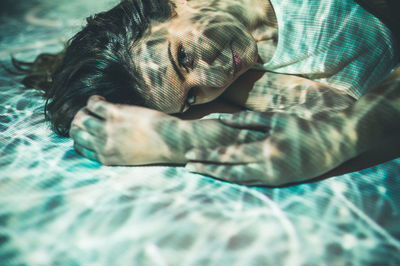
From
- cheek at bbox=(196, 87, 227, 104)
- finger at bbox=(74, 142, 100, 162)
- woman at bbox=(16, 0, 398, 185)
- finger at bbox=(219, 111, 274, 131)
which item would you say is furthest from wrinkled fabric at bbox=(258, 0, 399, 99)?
finger at bbox=(74, 142, 100, 162)

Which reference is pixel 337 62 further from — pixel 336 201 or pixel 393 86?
pixel 336 201

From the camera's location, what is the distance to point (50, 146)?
130cm

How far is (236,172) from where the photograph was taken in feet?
3.07

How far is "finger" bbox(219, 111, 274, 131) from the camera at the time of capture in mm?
952

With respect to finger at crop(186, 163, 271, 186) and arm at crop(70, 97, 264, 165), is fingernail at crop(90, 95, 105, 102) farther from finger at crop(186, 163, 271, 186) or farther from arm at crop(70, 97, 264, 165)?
finger at crop(186, 163, 271, 186)

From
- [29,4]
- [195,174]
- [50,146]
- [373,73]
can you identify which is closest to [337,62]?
[373,73]

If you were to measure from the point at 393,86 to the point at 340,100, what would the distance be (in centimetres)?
21

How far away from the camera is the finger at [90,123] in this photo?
103 centimetres

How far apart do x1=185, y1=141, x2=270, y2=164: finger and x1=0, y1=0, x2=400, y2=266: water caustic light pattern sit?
0.34ft

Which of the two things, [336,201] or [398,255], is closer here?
[398,255]

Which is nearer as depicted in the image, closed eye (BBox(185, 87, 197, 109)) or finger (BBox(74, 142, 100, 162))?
finger (BBox(74, 142, 100, 162))

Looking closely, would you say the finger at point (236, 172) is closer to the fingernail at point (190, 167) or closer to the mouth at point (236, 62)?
the fingernail at point (190, 167)

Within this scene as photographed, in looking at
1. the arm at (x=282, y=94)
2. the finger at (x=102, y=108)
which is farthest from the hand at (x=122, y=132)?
the arm at (x=282, y=94)

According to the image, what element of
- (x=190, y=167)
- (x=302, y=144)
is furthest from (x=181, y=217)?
(x=302, y=144)
